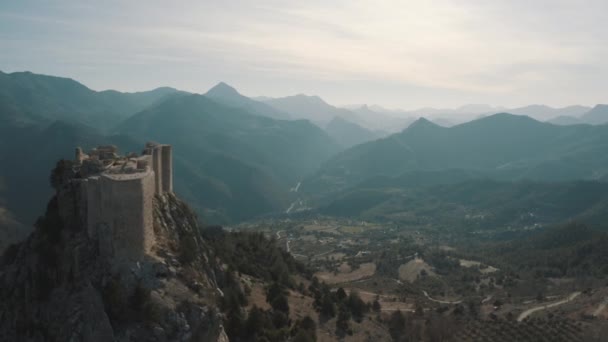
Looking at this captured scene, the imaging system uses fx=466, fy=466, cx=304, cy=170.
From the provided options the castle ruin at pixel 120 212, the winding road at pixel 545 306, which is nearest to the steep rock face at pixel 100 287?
the castle ruin at pixel 120 212

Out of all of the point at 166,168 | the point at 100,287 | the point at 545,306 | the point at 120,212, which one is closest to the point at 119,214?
the point at 120,212

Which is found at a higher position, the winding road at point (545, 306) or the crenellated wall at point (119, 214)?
the crenellated wall at point (119, 214)

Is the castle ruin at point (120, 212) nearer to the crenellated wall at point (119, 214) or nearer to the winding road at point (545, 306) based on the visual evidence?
the crenellated wall at point (119, 214)

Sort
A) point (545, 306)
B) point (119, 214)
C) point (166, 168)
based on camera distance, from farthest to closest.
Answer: point (545, 306) → point (166, 168) → point (119, 214)

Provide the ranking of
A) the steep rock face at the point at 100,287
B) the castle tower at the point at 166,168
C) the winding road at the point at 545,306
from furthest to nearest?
the winding road at the point at 545,306 → the castle tower at the point at 166,168 → the steep rock face at the point at 100,287

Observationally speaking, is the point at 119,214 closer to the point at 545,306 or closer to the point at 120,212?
the point at 120,212

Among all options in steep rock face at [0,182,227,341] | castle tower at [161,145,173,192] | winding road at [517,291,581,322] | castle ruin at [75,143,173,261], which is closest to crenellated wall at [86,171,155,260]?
castle ruin at [75,143,173,261]

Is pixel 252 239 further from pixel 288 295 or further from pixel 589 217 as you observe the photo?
pixel 589 217

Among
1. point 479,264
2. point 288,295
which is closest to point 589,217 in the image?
point 479,264

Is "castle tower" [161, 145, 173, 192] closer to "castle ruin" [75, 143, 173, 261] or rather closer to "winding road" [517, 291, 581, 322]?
"castle ruin" [75, 143, 173, 261]

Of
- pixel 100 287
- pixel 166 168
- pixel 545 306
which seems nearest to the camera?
pixel 100 287
